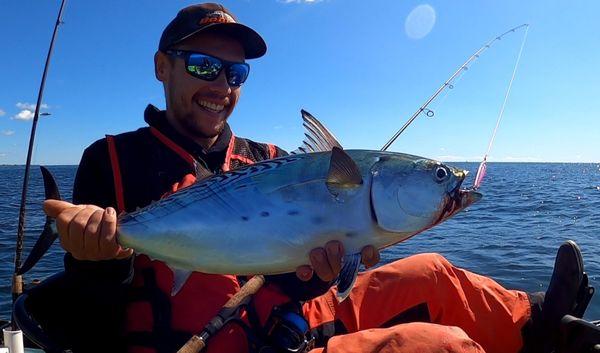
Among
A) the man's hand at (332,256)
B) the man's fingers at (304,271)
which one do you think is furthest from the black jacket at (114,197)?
the man's hand at (332,256)

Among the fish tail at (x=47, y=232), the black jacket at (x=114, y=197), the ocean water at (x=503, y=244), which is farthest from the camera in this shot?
the ocean water at (x=503, y=244)

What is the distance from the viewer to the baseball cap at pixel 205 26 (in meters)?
3.30

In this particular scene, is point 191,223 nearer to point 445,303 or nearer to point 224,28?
point 224,28

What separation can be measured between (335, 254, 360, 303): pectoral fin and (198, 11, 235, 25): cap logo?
79.8 inches

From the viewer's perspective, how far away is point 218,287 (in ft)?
10.3

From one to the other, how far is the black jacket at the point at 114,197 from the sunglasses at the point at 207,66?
1.76 feet

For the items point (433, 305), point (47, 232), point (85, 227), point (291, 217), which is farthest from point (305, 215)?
point (433, 305)

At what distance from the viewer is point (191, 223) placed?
2281mm

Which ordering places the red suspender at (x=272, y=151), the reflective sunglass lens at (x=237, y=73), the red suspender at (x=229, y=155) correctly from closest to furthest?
the reflective sunglass lens at (x=237, y=73), the red suspender at (x=229, y=155), the red suspender at (x=272, y=151)

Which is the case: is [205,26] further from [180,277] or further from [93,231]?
[180,277]

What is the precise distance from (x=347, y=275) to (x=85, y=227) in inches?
52.1

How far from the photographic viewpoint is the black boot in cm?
346

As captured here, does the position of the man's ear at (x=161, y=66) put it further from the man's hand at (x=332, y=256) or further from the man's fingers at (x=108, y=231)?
the man's hand at (x=332, y=256)

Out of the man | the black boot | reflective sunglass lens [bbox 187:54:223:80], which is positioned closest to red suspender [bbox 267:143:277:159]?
the man
